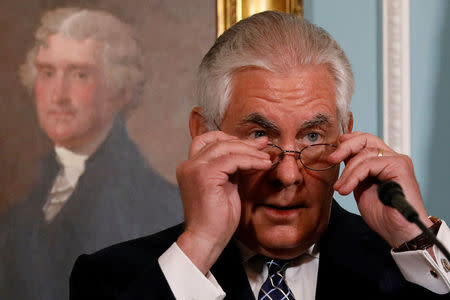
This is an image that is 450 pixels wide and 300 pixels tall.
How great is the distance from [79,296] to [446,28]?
162cm

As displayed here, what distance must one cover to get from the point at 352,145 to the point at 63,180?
1.01 m

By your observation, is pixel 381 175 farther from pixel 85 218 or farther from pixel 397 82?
pixel 85 218

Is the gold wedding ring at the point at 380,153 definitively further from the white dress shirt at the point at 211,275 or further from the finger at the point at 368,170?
the white dress shirt at the point at 211,275

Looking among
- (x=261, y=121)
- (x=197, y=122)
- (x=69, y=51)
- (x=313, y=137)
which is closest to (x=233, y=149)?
(x=261, y=121)

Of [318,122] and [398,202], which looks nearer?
[398,202]

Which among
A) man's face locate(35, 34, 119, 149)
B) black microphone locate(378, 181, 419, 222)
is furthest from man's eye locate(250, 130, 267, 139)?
man's face locate(35, 34, 119, 149)

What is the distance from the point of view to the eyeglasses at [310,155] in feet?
5.33

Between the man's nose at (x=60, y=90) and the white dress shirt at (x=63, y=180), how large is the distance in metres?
0.17

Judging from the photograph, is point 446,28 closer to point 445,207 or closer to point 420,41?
point 420,41

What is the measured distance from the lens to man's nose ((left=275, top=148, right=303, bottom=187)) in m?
1.60

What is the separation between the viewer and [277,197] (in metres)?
1.63

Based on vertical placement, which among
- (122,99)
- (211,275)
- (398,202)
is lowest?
(211,275)

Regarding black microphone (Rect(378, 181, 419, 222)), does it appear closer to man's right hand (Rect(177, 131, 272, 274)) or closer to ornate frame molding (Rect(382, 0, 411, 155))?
man's right hand (Rect(177, 131, 272, 274))

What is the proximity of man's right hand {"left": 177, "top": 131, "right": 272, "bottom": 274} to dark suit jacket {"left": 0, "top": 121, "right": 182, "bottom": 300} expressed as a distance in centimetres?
59
